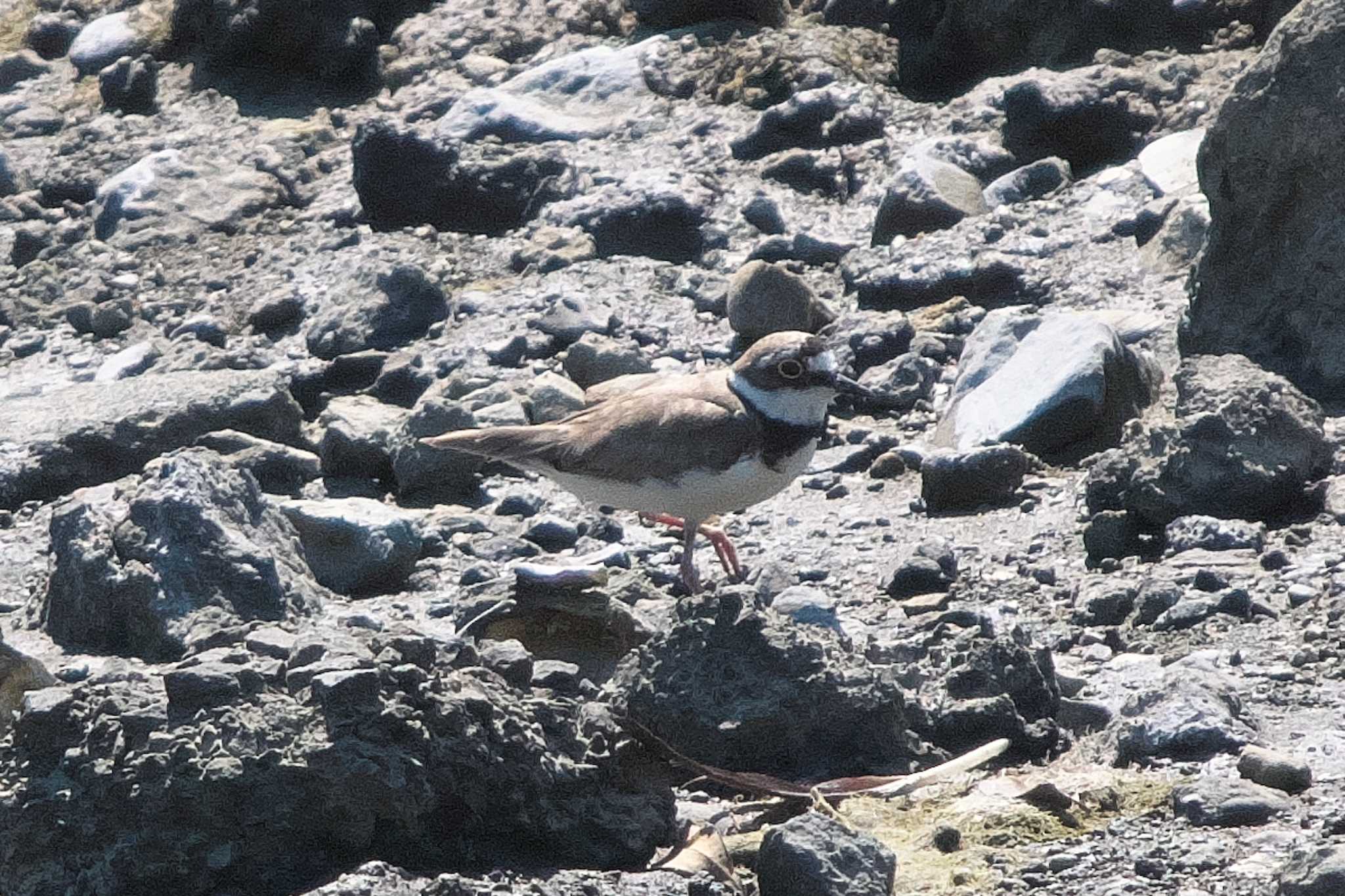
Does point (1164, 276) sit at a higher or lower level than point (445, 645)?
lower

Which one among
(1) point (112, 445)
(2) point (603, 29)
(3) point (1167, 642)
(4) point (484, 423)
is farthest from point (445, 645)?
(2) point (603, 29)

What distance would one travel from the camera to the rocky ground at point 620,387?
4.64 m

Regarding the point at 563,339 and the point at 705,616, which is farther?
the point at 563,339

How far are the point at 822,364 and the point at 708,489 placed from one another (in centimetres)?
76

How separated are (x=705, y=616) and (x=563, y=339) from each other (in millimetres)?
4715

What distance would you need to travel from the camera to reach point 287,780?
14.7 feet

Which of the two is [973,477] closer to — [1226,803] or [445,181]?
[1226,803]

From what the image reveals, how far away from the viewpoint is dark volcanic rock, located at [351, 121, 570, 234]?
11430 millimetres

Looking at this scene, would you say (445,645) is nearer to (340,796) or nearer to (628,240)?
(340,796)

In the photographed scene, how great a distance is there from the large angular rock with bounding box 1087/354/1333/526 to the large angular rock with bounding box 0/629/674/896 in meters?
3.24

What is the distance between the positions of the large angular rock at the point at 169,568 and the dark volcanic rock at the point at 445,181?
13.4 ft

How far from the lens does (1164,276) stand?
9492 millimetres

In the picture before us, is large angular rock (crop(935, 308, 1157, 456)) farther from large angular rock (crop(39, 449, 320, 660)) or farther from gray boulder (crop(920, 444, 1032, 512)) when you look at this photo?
large angular rock (crop(39, 449, 320, 660))

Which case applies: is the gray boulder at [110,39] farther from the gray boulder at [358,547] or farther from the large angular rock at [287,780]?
the large angular rock at [287,780]
